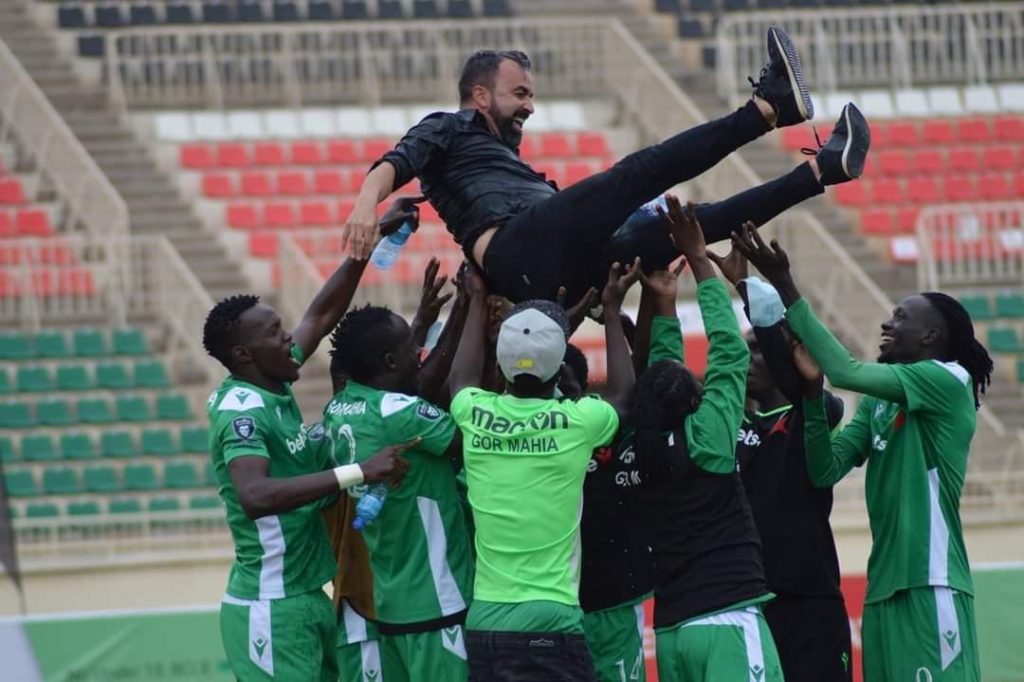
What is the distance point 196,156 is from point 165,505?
592 cm

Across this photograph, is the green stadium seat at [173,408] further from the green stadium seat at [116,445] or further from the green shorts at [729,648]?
the green shorts at [729,648]

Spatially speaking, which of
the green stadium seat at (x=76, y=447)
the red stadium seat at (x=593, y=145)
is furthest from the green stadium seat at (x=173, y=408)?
the red stadium seat at (x=593, y=145)

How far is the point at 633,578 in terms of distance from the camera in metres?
6.94

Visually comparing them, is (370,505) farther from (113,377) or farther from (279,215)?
(279,215)

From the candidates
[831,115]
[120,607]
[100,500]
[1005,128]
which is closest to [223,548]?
[120,607]

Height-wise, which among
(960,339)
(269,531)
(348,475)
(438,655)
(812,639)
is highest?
(960,339)

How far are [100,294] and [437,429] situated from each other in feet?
36.1

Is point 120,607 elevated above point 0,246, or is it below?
below

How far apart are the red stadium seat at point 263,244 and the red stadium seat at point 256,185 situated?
0.68 m

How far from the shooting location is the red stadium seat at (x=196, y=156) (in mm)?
19516

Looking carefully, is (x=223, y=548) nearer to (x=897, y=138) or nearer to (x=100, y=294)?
(x=100, y=294)

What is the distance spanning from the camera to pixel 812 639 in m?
7.20

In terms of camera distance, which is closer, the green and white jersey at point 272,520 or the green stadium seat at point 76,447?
the green and white jersey at point 272,520

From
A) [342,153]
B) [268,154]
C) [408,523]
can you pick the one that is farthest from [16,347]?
[408,523]
